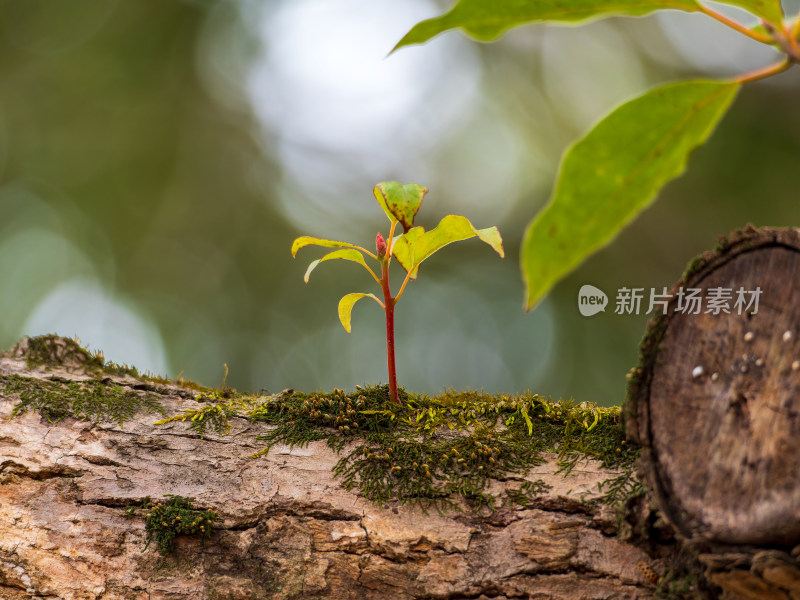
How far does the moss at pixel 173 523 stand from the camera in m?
1.33

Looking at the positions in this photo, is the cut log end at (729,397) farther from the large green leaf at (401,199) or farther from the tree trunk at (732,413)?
the large green leaf at (401,199)

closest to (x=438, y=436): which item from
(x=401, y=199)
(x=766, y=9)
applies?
(x=401, y=199)

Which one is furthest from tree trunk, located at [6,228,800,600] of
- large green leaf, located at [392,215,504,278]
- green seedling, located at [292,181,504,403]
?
large green leaf, located at [392,215,504,278]

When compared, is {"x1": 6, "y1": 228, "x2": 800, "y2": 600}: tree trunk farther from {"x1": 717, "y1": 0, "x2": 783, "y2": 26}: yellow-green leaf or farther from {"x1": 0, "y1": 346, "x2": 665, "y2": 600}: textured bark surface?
{"x1": 717, "y1": 0, "x2": 783, "y2": 26}: yellow-green leaf

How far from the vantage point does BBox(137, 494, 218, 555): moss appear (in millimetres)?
1327

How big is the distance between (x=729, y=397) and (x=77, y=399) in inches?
65.5

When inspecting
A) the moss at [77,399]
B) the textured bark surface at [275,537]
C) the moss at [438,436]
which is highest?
the moss at [77,399]

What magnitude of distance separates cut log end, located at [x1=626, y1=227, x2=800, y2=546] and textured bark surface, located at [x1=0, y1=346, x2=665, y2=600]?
24 centimetres

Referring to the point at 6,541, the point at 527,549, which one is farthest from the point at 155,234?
the point at 527,549

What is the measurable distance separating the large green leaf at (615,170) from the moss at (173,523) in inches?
41.9

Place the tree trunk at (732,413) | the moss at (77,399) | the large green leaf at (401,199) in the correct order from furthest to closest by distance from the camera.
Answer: the moss at (77,399)
the large green leaf at (401,199)
the tree trunk at (732,413)

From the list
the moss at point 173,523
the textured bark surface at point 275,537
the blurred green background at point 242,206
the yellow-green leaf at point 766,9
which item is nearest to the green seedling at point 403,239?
the textured bark surface at point 275,537

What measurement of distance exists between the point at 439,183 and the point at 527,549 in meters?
4.60

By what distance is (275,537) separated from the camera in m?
1.33
